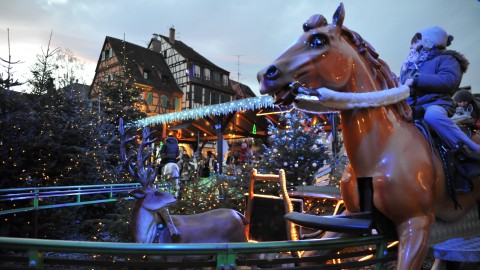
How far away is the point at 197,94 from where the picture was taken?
35.2 m

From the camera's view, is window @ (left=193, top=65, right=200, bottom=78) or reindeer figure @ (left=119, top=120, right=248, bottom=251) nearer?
reindeer figure @ (left=119, top=120, right=248, bottom=251)

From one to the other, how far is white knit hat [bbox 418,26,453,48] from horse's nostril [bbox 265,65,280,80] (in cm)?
131

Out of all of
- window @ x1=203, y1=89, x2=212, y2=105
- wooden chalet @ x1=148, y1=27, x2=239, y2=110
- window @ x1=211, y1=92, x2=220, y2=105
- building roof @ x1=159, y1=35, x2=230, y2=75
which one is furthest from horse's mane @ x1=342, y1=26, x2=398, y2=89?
window @ x1=211, y1=92, x2=220, y2=105

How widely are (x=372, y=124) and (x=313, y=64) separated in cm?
49

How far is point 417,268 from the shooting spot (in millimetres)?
1595

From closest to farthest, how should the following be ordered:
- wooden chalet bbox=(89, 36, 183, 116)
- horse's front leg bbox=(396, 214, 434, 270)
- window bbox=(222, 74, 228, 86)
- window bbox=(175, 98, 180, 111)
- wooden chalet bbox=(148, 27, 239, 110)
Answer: horse's front leg bbox=(396, 214, 434, 270) → wooden chalet bbox=(89, 36, 183, 116) → window bbox=(175, 98, 180, 111) → wooden chalet bbox=(148, 27, 239, 110) → window bbox=(222, 74, 228, 86)

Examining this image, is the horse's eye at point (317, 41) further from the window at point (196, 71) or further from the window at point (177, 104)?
the window at point (196, 71)

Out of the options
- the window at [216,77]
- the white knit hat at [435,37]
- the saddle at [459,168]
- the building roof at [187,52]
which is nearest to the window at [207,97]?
the window at [216,77]

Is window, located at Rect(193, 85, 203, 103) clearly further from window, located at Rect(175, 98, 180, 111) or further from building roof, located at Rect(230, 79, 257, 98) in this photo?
building roof, located at Rect(230, 79, 257, 98)

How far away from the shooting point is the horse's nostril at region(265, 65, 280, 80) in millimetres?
1709

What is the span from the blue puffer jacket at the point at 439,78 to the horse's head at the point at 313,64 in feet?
1.82

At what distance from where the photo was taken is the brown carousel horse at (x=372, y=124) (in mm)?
1677

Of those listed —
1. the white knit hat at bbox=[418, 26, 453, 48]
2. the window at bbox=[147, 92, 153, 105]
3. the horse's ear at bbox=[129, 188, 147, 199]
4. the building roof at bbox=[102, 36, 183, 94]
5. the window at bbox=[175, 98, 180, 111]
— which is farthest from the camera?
the window at bbox=[175, 98, 180, 111]

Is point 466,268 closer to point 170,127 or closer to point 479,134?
point 479,134
